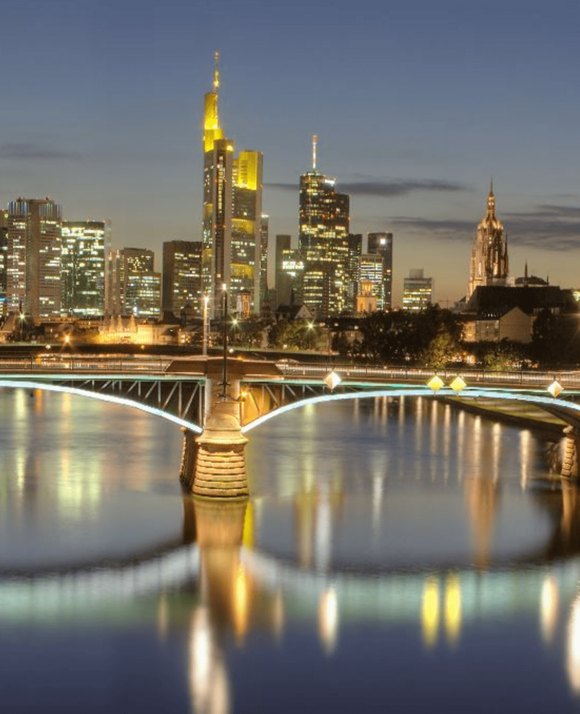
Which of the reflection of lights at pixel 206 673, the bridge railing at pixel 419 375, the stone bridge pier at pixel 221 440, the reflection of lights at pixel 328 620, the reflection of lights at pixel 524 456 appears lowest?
the reflection of lights at pixel 206 673

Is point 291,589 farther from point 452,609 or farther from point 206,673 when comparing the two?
point 206,673

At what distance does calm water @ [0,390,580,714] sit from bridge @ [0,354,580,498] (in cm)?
218

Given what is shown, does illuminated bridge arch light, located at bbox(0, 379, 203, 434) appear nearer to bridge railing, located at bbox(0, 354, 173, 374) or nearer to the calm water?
bridge railing, located at bbox(0, 354, 173, 374)

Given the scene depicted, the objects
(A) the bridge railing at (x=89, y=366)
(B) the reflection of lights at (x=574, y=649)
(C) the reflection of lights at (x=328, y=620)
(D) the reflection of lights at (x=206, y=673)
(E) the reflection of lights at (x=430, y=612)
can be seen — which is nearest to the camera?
(D) the reflection of lights at (x=206, y=673)

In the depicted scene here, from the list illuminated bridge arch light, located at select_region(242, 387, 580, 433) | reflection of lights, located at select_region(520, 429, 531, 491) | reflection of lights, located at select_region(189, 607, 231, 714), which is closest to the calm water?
reflection of lights, located at select_region(189, 607, 231, 714)

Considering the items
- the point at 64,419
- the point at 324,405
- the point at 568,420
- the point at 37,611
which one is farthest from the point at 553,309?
the point at 37,611

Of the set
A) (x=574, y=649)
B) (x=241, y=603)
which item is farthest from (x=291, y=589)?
(x=574, y=649)

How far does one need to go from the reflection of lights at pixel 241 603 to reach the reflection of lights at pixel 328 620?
2.30 m

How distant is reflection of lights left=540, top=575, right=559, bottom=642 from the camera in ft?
121

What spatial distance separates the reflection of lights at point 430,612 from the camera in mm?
36156

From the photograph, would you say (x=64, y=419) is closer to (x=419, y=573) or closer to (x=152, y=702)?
(x=419, y=573)

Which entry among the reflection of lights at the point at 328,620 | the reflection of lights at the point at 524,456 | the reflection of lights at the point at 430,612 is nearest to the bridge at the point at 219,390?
the reflection of lights at the point at 524,456

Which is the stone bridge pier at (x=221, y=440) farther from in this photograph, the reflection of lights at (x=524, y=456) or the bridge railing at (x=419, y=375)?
the reflection of lights at (x=524, y=456)

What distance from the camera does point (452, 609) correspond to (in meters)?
38.5
